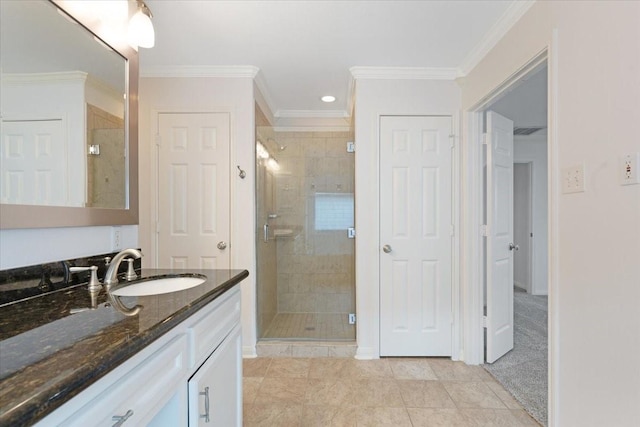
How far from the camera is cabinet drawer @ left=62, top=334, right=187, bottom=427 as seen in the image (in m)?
0.60

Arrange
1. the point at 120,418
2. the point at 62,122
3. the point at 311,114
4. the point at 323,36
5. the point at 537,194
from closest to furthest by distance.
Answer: the point at 120,418 < the point at 62,122 < the point at 323,36 < the point at 311,114 < the point at 537,194

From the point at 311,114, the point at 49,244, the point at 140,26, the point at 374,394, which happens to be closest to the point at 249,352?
the point at 374,394

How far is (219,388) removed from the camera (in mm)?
1234

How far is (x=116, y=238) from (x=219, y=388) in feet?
2.82

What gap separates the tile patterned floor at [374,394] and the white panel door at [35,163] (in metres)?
1.58

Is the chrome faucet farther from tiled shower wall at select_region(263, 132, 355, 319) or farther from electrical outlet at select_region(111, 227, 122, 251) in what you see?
tiled shower wall at select_region(263, 132, 355, 319)

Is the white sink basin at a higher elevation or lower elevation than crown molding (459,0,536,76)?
lower

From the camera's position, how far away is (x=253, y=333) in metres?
2.61

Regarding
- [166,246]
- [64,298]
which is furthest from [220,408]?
[166,246]

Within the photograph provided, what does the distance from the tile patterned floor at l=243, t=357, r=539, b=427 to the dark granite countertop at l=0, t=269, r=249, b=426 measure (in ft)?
4.00

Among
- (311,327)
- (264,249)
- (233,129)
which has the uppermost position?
(233,129)
